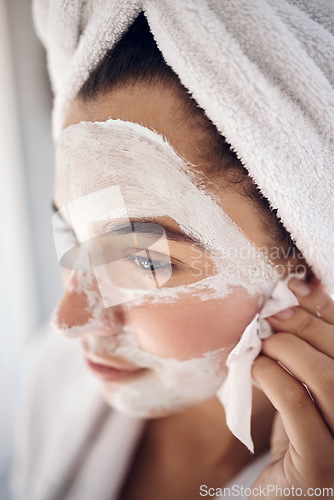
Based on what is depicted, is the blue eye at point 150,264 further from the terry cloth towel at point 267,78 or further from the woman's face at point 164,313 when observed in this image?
the terry cloth towel at point 267,78

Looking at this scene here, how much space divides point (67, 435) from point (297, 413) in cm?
58

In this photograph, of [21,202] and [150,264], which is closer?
[150,264]

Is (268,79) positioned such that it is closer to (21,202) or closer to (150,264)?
(150,264)

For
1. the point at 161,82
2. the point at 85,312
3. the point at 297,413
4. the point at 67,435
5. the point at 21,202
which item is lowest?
the point at 67,435

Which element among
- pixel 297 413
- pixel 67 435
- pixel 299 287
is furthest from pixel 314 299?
pixel 67 435

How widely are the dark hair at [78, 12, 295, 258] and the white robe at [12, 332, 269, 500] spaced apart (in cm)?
48

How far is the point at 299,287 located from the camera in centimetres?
53

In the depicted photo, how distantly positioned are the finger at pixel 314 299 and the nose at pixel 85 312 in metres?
0.23

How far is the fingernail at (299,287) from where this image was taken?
53cm

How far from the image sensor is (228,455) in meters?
0.76

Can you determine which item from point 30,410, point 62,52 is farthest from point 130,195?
point 30,410

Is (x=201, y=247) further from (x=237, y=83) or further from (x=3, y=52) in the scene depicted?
(x=3, y=52)

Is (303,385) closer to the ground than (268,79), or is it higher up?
closer to the ground

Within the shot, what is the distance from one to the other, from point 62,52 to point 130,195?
0.75 ft
